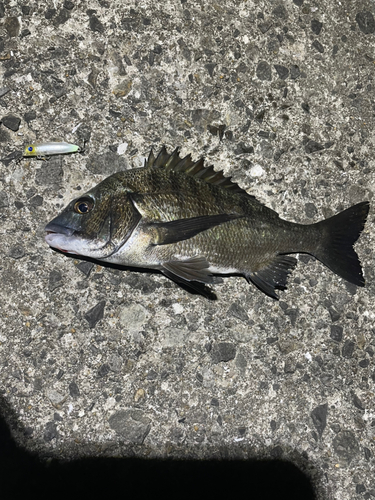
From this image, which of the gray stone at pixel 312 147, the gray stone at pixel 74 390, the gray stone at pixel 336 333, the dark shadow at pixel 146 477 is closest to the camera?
the dark shadow at pixel 146 477

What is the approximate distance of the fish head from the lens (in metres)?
2.34

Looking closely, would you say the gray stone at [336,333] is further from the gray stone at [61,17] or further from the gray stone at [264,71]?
the gray stone at [61,17]

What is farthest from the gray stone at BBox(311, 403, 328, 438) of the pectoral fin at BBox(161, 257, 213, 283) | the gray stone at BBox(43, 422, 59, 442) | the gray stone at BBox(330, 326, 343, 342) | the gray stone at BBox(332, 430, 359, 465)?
the gray stone at BBox(43, 422, 59, 442)

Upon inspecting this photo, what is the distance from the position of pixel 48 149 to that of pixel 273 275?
1826 mm

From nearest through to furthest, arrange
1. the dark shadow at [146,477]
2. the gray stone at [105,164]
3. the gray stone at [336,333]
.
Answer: the dark shadow at [146,477] → the gray stone at [105,164] → the gray stone at [336,333]

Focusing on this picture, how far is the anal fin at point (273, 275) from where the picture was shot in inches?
109

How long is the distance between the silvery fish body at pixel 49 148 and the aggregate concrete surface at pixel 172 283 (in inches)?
2.9

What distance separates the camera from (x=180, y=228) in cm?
237

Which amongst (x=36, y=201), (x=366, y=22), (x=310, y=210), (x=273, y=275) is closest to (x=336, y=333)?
(x=273, y=275)

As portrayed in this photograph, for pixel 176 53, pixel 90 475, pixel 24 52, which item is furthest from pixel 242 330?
pixel 24 52

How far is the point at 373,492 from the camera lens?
2924mm

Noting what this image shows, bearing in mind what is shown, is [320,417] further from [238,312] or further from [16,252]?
[16,252]

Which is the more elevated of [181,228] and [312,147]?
[312,147]

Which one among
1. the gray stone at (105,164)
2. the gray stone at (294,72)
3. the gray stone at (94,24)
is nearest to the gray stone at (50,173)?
the gray stone at (105,164)
